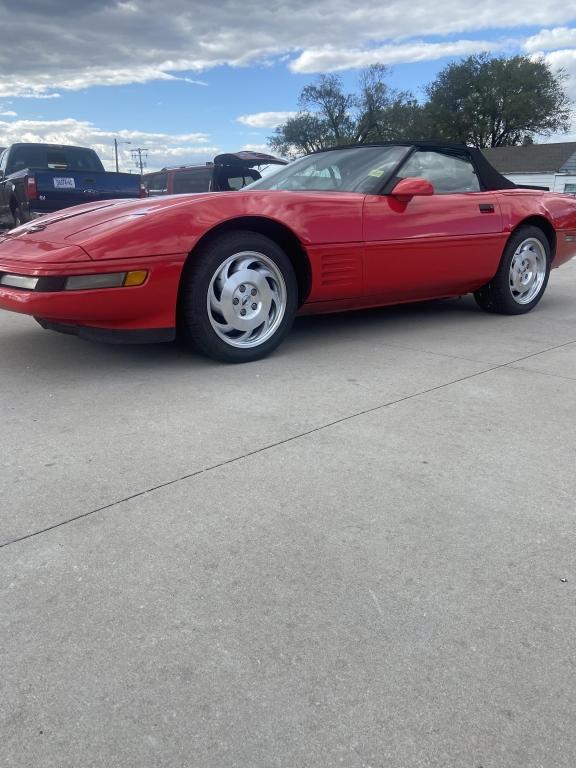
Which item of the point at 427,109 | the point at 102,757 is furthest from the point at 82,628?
the point at 427,109

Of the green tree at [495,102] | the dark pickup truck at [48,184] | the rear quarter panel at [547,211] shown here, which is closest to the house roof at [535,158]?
the green tree at [495,102]

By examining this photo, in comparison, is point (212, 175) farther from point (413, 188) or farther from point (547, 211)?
point (413, 188)

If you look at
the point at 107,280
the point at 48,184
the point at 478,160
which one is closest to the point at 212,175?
the point at 48,184

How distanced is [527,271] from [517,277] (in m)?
0.15

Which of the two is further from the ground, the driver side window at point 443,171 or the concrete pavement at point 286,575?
the driver side window at point 443,171

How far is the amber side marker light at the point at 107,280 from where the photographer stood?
3.24 meters

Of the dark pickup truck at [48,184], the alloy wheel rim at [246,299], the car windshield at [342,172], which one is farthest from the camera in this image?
the dark pickup truck at [48,184]

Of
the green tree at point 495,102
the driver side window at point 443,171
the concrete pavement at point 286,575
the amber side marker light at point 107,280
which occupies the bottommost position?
the concrete pavement at point 286,575

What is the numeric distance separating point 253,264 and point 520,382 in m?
1.61

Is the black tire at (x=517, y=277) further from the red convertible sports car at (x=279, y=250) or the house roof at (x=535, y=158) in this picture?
the house roof at (x=535, y=158)

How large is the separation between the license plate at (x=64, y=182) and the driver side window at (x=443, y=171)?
6.39 metres

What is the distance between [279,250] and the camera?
3820mm

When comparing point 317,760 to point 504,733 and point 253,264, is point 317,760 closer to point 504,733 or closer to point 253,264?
point 504,733

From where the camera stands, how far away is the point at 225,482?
234cm
